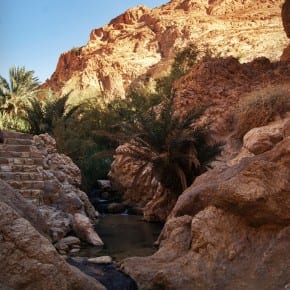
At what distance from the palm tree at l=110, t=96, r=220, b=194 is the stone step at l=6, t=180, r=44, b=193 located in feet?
6.48

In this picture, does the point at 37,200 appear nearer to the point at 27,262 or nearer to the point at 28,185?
the point at 28,185

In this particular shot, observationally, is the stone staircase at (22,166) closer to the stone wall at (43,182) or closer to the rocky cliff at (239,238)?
the stone wall at (43,182)

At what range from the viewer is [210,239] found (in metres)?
3.97

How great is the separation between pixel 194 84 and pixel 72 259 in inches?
376

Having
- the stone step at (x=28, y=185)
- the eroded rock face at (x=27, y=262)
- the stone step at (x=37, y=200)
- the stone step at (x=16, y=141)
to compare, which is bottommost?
the eroded rock face at (x=27, y=262)

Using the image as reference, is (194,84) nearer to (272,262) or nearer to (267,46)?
(272,262)

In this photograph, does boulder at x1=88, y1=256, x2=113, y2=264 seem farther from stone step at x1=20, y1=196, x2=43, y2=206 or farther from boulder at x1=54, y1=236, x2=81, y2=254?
stone step at x1=20, y1=196, x2=43, y2=206

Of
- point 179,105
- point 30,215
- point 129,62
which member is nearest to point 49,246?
point 30,215

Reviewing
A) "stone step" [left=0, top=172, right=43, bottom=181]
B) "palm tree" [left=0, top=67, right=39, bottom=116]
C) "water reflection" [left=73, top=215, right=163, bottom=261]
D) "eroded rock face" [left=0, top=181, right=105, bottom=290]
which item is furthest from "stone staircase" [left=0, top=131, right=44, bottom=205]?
"palm tree" [left=0, top=67, right=39, bottom=116]

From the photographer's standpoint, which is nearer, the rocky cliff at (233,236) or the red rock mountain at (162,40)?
the rocky cliff at (233,236)

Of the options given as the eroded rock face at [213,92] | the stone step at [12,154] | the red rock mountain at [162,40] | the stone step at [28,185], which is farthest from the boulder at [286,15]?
the red rock mountain at [162,40]

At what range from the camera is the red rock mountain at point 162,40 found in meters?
34.8

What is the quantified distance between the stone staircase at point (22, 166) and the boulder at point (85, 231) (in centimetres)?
80

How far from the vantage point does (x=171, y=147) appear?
8.79 meters
